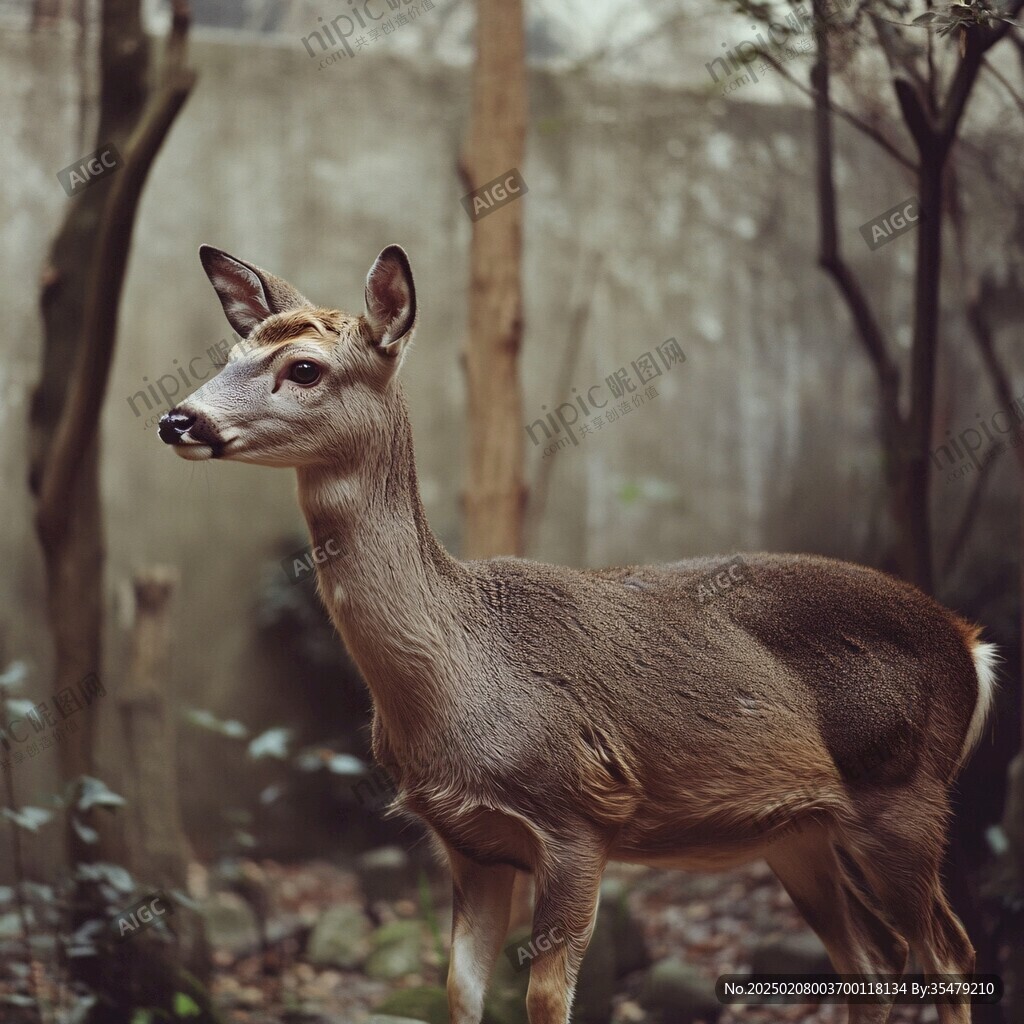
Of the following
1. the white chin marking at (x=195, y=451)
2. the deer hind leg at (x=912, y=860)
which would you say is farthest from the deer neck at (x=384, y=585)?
the deer hind leg at (x=912, y=860)

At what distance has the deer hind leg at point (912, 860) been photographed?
3654mm

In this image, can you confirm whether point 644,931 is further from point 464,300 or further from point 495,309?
point 464,300

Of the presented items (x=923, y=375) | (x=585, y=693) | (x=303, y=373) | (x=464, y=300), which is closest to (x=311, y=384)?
(x=303, y=373)

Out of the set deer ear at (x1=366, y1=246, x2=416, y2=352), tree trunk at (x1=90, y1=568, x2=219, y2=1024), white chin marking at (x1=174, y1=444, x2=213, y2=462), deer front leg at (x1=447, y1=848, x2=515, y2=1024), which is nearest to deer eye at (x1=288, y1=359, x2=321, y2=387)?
deer ear at (x1=366, y1=246, x2=416, y2=352)

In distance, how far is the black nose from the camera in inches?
119

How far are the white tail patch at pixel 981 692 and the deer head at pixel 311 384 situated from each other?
6.82ft

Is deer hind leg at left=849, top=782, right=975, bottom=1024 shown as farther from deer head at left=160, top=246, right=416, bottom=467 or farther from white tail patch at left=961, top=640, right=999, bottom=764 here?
deer head at left=160, top=246, right=416, bottom=467

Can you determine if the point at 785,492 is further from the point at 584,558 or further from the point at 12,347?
the point at 12,347

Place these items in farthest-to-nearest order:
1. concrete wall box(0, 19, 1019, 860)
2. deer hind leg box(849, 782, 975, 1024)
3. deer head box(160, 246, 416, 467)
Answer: concrete wall box(0, 19, 1019, 860) < deer hind leg box(849, 782, 975, 1024) < deer head box(160, 246, 416, 467)

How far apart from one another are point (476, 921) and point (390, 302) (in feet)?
5.86

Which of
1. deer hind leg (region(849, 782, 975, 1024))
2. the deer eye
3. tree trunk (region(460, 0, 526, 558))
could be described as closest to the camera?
the deer eye

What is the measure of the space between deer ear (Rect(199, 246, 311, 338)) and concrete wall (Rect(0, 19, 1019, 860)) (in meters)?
3.67

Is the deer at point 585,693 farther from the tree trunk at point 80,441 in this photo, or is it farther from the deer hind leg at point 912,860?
the tree trunk at point 80,441

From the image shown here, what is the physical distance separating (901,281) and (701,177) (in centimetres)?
148
